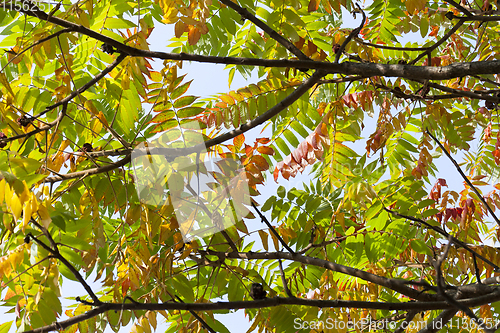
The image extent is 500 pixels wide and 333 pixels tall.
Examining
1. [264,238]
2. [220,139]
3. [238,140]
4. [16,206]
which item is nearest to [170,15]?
[220,139]

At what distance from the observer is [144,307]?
1301 mm

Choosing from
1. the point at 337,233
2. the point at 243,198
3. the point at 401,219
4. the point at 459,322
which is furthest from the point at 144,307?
the point at 459,322

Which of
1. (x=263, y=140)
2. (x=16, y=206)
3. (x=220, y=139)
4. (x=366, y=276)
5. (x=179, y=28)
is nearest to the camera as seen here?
(x=16, y=206)

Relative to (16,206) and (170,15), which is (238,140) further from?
(16,206)

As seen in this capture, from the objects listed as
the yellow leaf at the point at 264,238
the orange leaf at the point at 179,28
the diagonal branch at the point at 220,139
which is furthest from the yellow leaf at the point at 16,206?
the yellow leaf at the point at 264,238

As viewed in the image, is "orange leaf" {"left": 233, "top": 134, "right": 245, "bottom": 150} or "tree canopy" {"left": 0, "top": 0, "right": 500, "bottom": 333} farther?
"orange leaf" {"left": 233, "top": 134, "right": 245, "bottom": 150}

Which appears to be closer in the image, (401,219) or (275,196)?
(401,219)

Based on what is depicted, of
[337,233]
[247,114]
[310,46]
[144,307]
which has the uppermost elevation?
[310,46]

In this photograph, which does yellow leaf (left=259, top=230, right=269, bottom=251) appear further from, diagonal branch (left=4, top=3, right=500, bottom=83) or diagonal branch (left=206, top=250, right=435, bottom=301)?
diagonal branch (left=4, top=3, right=500, bottom=83)

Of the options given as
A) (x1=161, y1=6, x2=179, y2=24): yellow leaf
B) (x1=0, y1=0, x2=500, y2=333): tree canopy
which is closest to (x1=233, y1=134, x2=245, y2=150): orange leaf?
(x1=0, y1=0, x2=500, y2=333): tree canopy

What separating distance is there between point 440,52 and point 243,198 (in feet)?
13.2

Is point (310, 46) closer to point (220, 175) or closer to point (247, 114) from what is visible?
point (247, 114)

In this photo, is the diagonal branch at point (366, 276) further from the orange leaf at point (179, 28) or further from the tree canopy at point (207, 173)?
the orange leaf at point (179, 28)

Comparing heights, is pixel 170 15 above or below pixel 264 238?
above
